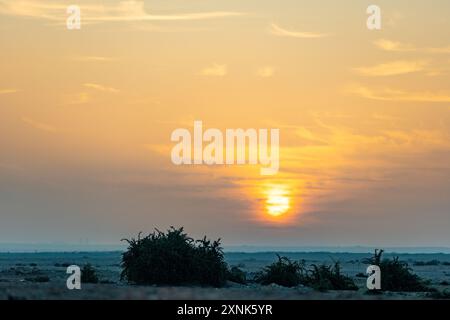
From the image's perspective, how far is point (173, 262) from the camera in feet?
182

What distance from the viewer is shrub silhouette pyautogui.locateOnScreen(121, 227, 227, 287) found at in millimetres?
55094

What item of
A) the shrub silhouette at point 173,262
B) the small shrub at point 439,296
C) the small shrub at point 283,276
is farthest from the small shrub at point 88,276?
the small shrub at point 439,296

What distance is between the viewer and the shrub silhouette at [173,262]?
5509 cm

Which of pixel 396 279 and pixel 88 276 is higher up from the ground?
pixel 88 276

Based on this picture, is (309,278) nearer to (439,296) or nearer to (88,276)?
(439,296)

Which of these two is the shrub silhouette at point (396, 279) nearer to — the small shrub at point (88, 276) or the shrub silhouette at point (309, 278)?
the shrub silhouette at point (309, 278)

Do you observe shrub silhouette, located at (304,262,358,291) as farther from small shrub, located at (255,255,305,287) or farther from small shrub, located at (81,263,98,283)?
small shrub, located at (81,263,98,283)

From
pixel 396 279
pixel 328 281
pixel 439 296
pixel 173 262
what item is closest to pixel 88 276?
pixel 173 262

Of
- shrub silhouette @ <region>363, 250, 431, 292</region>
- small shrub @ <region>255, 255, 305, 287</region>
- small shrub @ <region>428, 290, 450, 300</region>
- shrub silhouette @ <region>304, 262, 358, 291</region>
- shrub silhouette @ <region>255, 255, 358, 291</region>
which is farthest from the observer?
small shrub @ <region>255, 255, 305, 287</region>

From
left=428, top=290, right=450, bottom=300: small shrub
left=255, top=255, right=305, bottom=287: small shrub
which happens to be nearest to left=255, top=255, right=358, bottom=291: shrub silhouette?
left=255, top=255, right=305, bottom=287: small shrub
